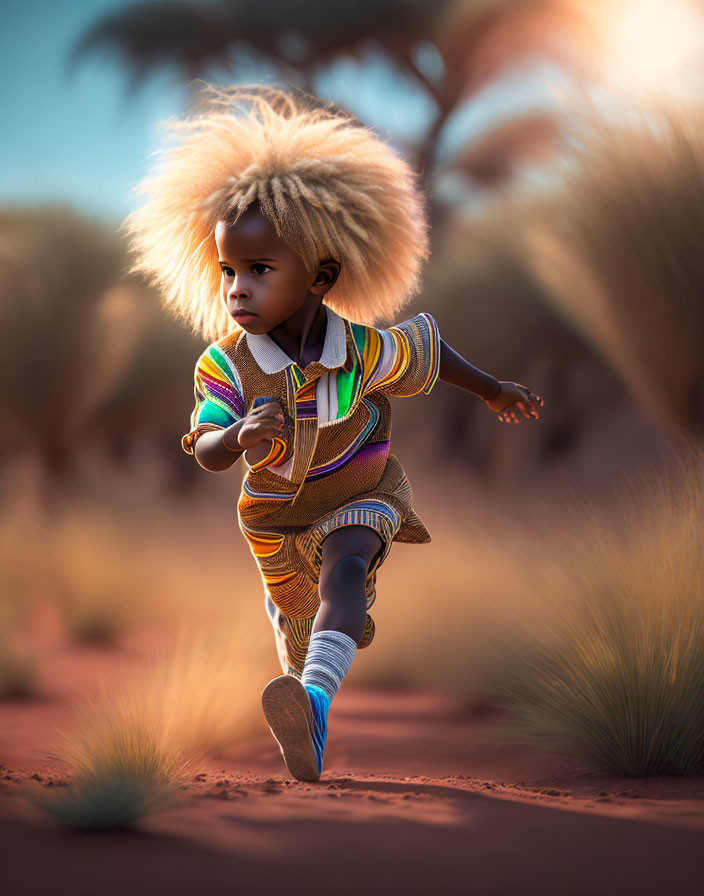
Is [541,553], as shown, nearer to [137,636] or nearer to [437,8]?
[137,636]

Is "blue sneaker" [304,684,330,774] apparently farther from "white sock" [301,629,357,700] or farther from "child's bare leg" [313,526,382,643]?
"child's bare leg" [313,526,382,643]

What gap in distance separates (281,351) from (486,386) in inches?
26.4

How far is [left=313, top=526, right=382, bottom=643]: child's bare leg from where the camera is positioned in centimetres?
232

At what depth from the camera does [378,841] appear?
171 centimetres

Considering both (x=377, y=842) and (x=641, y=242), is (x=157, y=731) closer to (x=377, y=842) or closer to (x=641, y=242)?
(x=377, y=842)

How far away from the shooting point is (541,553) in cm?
425

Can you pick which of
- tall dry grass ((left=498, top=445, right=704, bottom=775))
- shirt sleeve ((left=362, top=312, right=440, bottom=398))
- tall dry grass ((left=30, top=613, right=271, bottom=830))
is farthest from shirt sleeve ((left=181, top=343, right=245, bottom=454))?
tall dry grass ((left=498, top=445, right=704, bottom=775))

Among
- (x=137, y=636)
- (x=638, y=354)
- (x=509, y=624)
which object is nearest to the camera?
(x=509, y=624)

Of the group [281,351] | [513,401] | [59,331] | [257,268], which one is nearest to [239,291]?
[257,268]

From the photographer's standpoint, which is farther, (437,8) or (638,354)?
(437,8)

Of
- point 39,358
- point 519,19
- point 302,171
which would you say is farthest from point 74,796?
point 519,19

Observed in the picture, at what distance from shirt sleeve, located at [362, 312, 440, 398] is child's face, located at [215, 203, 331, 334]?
29 cm

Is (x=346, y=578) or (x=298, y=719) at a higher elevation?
(x=346, y=578)

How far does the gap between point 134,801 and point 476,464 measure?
770 centimetres
